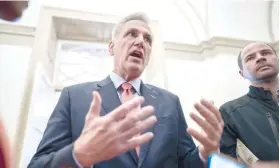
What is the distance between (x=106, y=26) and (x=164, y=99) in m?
0.97

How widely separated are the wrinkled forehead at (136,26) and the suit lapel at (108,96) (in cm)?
20

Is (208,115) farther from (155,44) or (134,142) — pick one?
(155,44)

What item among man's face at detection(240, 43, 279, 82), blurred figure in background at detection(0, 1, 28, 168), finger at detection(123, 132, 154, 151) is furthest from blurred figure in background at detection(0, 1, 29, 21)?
man's face at detection(240, 43, 279, 82)

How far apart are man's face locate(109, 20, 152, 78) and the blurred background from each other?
2.06 ft

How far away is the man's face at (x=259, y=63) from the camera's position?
3.45 feet

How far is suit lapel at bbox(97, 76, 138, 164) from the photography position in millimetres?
750

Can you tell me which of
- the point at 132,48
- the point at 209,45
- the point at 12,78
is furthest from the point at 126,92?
the point at 209,45

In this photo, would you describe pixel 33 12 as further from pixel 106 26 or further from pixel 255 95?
pixel 255 95

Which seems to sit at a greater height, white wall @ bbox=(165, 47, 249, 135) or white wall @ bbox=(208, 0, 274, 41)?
white wall @ bbox=(208, 0, 274, 41)

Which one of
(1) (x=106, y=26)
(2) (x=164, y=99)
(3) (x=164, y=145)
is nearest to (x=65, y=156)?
(3) (x=164, y=145)

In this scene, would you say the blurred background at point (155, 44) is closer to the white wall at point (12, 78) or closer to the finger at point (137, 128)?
the white wall at point (12, 78)

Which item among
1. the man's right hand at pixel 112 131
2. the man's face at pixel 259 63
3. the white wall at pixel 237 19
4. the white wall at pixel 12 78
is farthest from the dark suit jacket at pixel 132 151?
the white wall at pixel 237 19

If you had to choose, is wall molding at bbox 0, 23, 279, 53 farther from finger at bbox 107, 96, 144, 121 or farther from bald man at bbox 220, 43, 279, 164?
finger at bbox 107, 96, 144, 121

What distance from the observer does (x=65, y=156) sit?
0.54 meters
